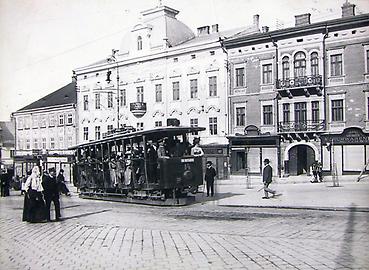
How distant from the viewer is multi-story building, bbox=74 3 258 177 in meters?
7.09

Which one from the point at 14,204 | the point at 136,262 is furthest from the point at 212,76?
the point at 14,204

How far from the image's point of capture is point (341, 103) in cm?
569

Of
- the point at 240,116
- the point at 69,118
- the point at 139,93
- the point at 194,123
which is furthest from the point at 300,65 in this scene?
the point at 69,118

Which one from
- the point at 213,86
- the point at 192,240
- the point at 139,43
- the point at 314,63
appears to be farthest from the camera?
the point at 213,86

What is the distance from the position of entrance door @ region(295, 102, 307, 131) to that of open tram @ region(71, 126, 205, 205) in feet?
7.61

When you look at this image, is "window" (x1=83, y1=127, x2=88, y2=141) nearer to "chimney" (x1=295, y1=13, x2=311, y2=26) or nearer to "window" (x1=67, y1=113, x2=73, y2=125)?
"window" (x1=67, y1=113, x2=73, y2=125)

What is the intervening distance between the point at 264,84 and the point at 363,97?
182cm

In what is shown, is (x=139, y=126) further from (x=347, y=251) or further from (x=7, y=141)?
(x=347, y=251)

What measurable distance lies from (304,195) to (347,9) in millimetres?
4240

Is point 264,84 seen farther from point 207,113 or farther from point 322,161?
point 322,161

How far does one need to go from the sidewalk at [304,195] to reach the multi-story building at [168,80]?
68 cm

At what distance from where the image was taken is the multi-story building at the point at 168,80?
709 centimetres

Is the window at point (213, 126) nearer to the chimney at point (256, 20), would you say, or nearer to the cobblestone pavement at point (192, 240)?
the cobblestone pavement at point (192, 240)

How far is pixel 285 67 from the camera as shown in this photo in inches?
252
